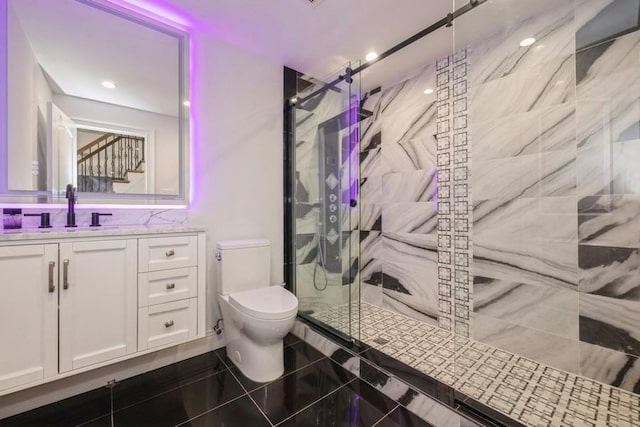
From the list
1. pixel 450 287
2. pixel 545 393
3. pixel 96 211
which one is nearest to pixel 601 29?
pixel 450 287

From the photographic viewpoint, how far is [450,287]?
82.8 inches

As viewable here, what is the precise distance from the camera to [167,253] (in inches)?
58.8

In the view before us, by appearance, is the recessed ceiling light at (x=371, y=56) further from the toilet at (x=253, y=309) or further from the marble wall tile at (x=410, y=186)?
the toilet at (x=253, y=309)

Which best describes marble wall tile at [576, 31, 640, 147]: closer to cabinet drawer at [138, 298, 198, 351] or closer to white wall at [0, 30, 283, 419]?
white wall at [0, 30, 283, 419]

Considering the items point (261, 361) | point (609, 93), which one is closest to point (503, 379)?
point (261, 361)

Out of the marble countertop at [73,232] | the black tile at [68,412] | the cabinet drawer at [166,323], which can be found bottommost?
the black tile at [68,412]

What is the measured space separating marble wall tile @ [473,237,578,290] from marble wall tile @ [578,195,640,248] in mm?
122

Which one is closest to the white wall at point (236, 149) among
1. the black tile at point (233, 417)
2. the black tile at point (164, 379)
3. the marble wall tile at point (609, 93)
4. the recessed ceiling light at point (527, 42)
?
the black tile at point (164, 379)

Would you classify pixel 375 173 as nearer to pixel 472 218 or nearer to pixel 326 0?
pixel 472 218

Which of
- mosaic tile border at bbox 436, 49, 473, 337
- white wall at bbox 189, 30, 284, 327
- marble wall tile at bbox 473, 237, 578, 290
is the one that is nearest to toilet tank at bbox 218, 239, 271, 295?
white wall at bbox 189, 30, 284, 327

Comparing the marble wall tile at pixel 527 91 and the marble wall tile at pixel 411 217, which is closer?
the marble wall tile at pixel 527 91

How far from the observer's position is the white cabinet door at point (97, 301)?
4.01ft

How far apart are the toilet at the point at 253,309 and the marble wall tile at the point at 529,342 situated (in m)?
1.38

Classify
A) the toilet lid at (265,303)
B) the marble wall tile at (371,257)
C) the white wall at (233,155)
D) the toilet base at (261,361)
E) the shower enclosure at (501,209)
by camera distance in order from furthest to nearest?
the marble wall tile at (371,257) < the white wall at (233,155) < the toilet base at (261,361) < the toilet lid at (265,303) < the shower enclosure at (501,209)
